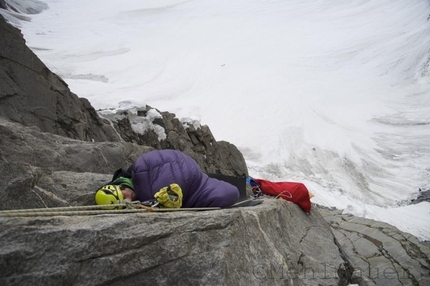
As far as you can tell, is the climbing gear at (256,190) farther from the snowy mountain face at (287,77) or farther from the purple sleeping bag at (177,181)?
the snowy mountain face at (287,77)

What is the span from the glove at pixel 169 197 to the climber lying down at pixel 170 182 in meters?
0.12

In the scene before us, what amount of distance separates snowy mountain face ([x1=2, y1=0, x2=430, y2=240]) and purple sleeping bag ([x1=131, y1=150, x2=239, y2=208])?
677 centimetres

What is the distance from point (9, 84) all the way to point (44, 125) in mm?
881

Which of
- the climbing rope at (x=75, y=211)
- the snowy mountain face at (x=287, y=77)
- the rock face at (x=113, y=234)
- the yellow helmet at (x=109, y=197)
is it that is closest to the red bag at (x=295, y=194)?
the rock face at (x=113, y=234)

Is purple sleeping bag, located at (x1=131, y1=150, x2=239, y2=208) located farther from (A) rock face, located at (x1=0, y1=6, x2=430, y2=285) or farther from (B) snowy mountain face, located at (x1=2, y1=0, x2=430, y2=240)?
(B) snowy mountain face, located at (x1=2, y1=0, x2=430, y2=240)

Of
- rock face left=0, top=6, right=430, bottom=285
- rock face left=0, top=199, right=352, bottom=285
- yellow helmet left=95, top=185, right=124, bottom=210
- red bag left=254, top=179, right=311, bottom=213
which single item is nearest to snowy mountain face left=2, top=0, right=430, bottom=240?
rock face left=0, top=6, right=430, bottom=285

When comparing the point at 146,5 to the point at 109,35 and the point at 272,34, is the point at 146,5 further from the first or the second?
the point at 272,34

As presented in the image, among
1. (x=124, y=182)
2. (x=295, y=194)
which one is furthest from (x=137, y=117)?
(x=124, y=182)

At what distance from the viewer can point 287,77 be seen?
2623cm

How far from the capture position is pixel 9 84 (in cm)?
501

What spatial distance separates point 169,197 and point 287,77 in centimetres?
2570

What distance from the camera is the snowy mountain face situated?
1504 centimetres

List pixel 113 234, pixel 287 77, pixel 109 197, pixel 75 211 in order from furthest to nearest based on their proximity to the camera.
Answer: pixel 287 77
pixel 109 197
pixel 75 211
pixel 113 234

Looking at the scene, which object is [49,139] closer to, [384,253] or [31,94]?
[31,94]
